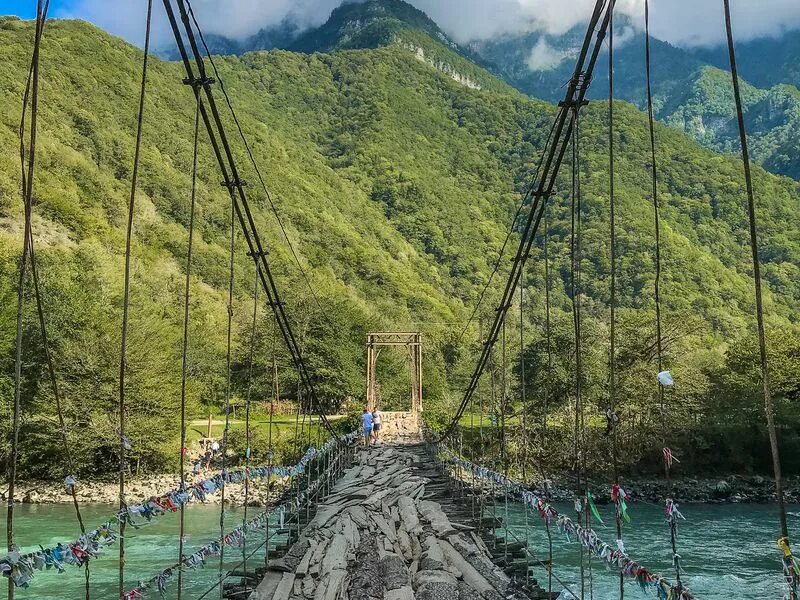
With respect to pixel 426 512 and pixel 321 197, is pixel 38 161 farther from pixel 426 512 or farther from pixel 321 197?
pixel 426 512

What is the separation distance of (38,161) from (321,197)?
32.3 m

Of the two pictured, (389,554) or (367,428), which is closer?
(389,554)

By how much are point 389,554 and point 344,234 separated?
6600 centimetres

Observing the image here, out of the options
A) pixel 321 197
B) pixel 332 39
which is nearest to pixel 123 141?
pixel 321 197

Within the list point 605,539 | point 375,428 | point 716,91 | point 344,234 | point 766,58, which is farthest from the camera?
point 766,58

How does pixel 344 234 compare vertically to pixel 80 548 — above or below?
above

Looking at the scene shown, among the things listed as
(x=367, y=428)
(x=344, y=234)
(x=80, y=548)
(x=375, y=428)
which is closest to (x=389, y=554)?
(x=80, y=548)

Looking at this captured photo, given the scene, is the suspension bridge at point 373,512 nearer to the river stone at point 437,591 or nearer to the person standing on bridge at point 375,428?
the river stone at point 437,591

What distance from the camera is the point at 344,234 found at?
235 ft

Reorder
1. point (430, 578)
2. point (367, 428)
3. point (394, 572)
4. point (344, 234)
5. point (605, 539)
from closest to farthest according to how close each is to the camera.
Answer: point (430, 578) < point (394, 572) < point (605, 539) < point (367, 428) < point (344, 234)

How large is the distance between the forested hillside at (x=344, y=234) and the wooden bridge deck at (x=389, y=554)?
22.3 ft

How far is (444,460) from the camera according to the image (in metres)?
12.3

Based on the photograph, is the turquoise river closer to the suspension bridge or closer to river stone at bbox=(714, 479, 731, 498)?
the suspension bridge

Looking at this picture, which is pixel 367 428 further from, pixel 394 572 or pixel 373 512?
pixel 394 572
